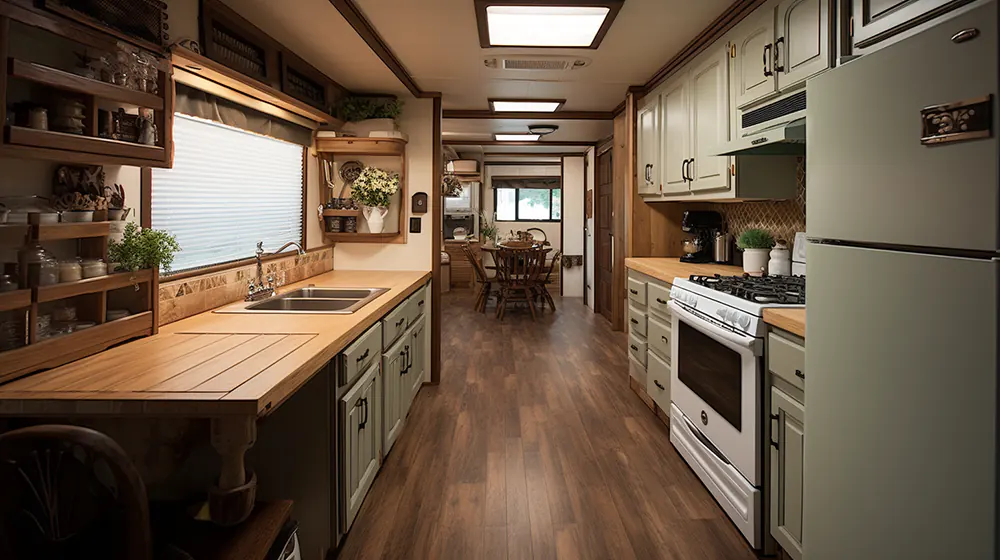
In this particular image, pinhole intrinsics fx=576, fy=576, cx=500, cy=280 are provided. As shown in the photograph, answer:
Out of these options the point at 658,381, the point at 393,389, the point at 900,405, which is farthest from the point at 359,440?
the point at 658,381

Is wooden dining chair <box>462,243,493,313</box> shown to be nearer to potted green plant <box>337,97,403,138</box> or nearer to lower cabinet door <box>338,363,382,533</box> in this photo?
potted green plant <box>337,97,403,138</box>

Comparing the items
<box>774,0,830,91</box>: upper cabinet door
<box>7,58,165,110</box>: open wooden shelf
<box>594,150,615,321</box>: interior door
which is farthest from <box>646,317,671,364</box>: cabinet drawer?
<box>594,150,615,321</box>: interior door

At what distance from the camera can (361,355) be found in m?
2.26

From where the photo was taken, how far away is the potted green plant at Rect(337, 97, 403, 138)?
159 inches

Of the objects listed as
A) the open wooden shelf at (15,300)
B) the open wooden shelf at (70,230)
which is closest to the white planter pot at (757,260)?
the open wooden shelf at (70,230)

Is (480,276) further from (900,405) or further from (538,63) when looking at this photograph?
(900,405)

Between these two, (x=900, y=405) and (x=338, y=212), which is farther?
(x=338, y=212)

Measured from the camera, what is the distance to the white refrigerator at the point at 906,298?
3.48ft

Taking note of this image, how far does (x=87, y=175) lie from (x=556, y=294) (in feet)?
27.3

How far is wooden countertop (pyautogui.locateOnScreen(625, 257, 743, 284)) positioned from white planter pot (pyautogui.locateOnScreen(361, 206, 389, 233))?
1802 millimetres

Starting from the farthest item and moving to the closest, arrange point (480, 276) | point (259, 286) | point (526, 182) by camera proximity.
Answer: point (526, 182) → point (480, 276) → point (259, 286)

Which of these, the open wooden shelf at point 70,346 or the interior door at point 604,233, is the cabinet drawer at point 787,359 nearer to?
the open wooden shelf at point 70,346

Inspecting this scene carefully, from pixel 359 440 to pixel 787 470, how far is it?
157cm

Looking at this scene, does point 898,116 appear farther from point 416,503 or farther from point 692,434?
point 416,503
